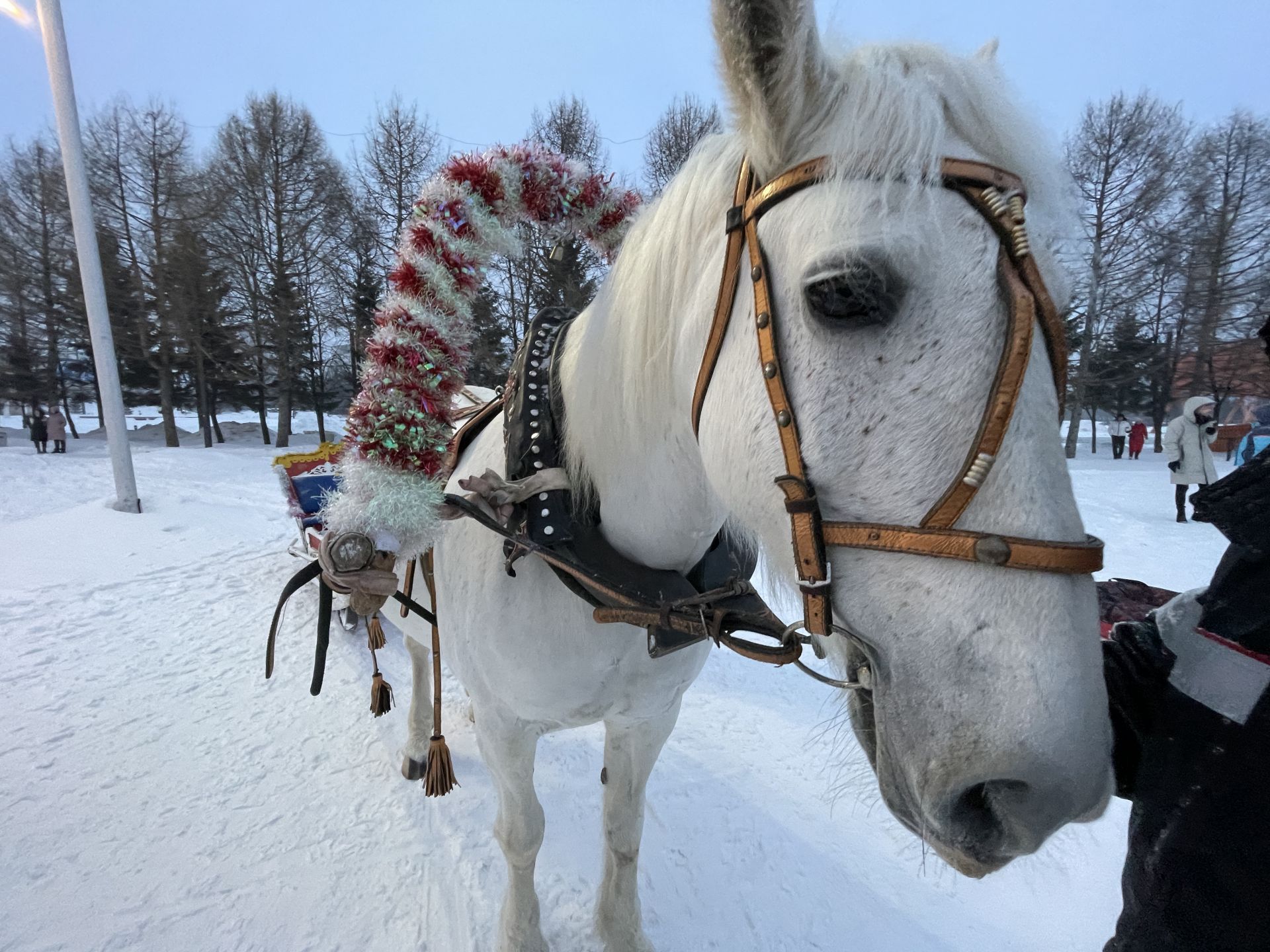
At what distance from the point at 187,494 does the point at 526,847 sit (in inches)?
387

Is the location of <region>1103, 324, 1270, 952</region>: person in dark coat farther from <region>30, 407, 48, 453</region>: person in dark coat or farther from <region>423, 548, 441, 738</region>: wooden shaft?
<region>30, 407, 48, 453</region>: person in dark coat

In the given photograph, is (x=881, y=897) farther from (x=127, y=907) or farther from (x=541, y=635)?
(x=127, y=907)

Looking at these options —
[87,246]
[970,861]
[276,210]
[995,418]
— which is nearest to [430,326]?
[995,418]

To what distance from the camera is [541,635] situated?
5.46ft

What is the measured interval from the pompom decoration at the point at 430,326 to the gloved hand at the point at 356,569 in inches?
1.5

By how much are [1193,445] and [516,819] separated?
1073 centimetres

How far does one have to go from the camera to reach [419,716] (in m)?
3.42

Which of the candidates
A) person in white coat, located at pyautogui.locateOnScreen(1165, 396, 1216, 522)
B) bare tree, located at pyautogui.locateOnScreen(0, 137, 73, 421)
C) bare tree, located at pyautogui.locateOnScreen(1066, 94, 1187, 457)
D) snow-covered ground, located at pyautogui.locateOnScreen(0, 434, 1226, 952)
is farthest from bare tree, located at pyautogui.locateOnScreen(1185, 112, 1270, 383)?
bare tree, located at pyautogui.locateOnScreen(0, 137, 73, 421)

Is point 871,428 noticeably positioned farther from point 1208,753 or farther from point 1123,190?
point 1123,190

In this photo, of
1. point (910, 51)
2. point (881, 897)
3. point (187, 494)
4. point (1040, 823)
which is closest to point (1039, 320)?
point (910, 51)

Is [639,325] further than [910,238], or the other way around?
[639,325]

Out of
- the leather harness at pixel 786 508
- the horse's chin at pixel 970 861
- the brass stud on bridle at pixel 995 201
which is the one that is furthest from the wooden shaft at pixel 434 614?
the brass stud on bridle at pixel 995 201

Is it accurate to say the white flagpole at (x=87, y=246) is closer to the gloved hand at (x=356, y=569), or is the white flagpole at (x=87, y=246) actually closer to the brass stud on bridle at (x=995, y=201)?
the gloved hand at (x=356, y=569)

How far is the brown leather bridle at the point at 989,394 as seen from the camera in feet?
2.56
